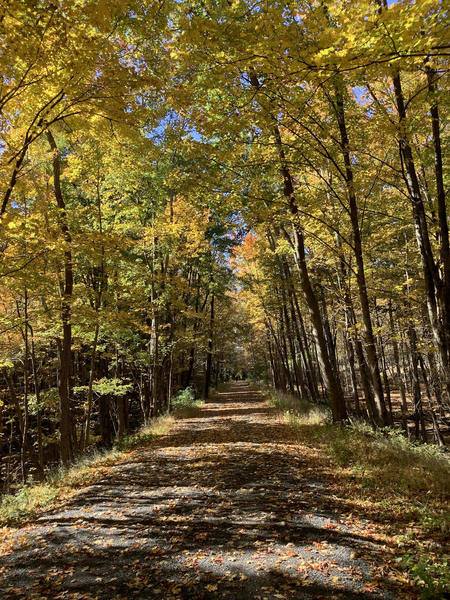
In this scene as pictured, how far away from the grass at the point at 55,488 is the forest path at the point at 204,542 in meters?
0.47

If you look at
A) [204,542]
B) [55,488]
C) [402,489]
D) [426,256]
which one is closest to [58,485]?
[55,488]

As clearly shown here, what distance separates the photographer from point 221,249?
64.1ft

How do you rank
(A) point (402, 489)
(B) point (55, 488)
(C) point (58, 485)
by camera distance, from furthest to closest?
(C) point (58, 485), (B) point (55, 488), (A) point (402, 489)

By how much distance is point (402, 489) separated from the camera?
4.96 metres

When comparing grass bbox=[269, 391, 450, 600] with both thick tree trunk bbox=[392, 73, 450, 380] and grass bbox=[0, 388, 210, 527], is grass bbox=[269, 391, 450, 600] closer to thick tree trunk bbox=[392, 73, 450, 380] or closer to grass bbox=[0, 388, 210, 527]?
thick tree trunk bbox=[392, 73, 450, 380]

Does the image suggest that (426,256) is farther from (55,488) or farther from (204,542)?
(55,488)

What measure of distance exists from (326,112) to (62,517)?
964 cm

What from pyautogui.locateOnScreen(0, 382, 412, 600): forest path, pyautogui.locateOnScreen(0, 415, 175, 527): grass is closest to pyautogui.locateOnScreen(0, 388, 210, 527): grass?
pyautogui.locateOnScreen(0, 415, 175, 527): grass

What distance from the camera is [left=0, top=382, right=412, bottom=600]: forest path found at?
3.20m

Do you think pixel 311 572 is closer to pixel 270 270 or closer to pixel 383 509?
pixel 383 509

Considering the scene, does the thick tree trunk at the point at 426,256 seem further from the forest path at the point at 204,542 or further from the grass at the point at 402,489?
the forest path at the point at 204,542

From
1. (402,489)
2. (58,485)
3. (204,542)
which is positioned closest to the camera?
(204,542)

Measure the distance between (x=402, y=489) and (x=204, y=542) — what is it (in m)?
3.02

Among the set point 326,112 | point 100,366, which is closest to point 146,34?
point 326,112
